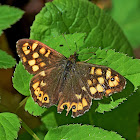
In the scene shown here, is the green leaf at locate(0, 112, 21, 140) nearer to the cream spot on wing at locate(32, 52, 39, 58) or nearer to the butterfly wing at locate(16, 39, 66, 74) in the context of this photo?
the butterfly wing at locate(16, 39, 66, 74)

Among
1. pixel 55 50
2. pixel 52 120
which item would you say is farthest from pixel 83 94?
pixel 52 120

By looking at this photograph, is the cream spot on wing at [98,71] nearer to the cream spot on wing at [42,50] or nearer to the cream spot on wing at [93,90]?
the cream spot on wing at [93,90]

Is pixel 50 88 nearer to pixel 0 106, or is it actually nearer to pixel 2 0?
pixel 0 106

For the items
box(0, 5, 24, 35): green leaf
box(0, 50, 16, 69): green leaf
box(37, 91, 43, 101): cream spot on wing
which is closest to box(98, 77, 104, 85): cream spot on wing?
box(37, 91, 43, 101): cream spot on wing

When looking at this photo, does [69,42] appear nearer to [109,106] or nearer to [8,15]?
[109,106]

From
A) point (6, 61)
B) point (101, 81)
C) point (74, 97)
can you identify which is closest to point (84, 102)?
point (74, 97)
